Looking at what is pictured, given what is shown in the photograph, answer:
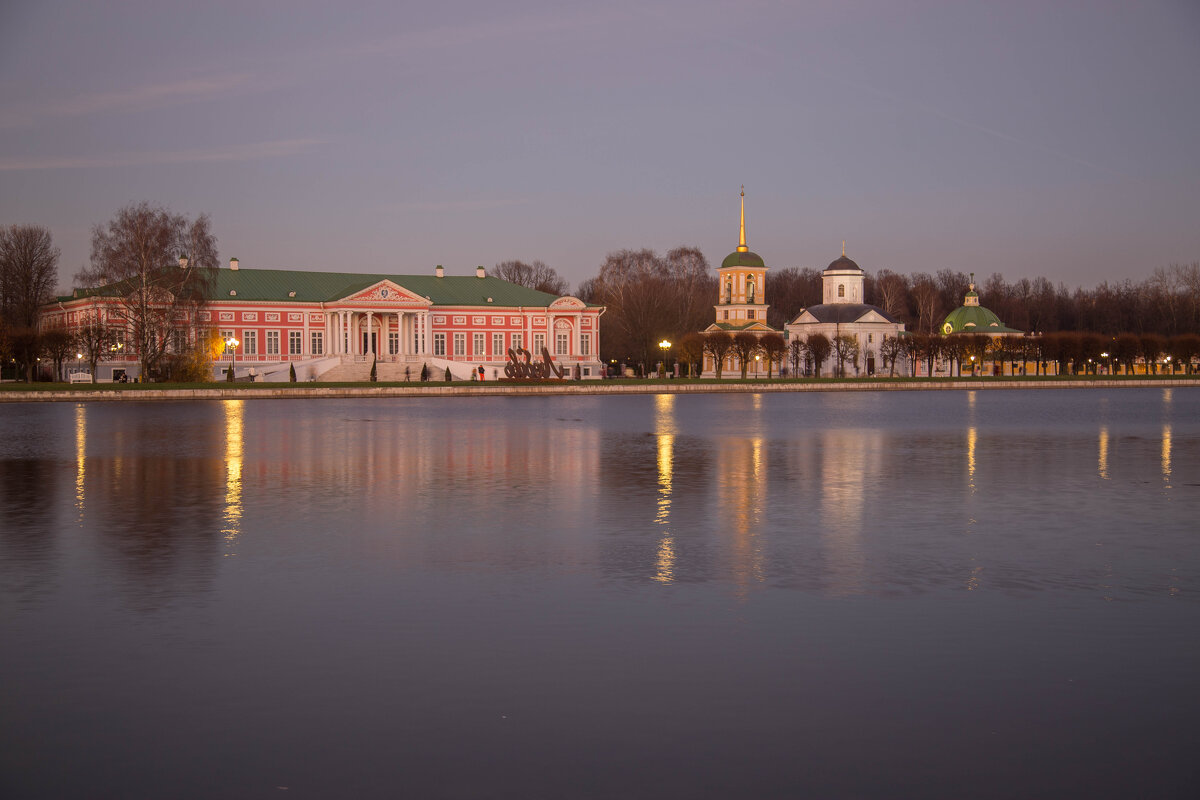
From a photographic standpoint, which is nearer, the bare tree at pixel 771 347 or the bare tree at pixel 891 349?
the bare tree at pixel 771 347

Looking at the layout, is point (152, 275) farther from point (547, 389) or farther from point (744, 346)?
point (744, 346)

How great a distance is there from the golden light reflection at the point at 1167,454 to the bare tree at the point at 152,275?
46.7 metres

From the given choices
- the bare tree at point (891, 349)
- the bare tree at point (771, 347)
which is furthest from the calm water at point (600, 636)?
the bare tree at point (891, 349)

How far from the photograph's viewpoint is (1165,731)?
5953mm

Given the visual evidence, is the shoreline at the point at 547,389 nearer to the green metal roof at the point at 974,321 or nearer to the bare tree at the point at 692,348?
the bare tree at the point at 692,348

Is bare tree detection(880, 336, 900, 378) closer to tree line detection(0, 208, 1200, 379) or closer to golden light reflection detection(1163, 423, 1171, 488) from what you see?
tree line detection(0, 208, 1200, 379)

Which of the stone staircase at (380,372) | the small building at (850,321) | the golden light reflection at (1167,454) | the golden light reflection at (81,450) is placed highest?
the small building at (850,321)

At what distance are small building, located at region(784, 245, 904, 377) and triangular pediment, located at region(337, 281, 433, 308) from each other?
116ft

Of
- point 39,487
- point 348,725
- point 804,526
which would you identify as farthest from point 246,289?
point 348,725

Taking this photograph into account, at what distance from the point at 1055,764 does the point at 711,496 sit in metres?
10.1

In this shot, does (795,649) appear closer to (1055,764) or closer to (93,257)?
(1055,764)

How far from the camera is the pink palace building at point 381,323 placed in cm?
7619

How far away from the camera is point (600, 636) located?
7.79m

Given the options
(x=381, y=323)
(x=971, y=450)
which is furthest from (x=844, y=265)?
(x=971, y=450)
